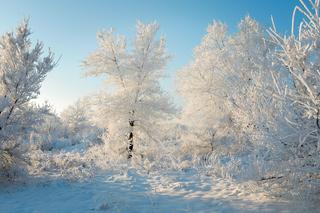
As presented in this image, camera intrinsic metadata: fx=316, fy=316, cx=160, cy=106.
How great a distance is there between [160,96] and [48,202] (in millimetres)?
7269

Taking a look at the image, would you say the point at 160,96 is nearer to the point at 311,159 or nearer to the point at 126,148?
the point at 126,148

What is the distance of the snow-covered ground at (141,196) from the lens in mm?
6391

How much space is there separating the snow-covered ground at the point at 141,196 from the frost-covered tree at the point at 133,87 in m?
3.99

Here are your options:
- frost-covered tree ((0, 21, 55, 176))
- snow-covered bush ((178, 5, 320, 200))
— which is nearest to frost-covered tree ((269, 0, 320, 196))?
snow-covered bush ((178, 5, 320, 200))

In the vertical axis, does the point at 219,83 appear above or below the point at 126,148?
above

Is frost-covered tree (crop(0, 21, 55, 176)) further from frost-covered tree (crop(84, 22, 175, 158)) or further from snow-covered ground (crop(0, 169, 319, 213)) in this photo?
frost-covered tree (crop(84, 22, 175, 158))

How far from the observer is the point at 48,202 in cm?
725

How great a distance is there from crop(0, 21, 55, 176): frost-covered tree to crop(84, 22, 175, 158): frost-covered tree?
3.91 metres

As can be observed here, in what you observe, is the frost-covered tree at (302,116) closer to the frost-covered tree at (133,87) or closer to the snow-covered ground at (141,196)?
the snow-covered ground at (141,196)

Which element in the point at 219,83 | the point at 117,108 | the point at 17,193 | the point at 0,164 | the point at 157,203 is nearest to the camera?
the point at 157,203

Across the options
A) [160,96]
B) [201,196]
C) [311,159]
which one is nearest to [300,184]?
[311,159]

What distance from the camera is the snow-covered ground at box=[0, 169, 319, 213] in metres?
6.39

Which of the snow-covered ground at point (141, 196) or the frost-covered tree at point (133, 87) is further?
the frost-covered tree at point (133, 87)

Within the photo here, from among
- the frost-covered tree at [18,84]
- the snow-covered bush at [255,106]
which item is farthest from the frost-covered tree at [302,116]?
the frost-covered tree at [18,84]
